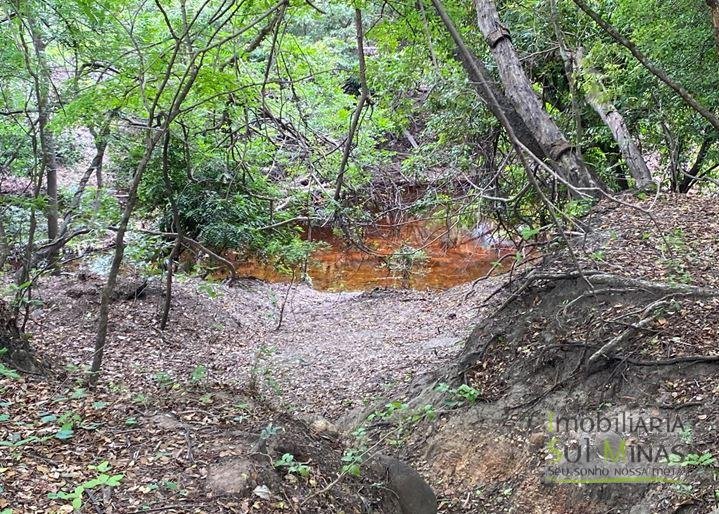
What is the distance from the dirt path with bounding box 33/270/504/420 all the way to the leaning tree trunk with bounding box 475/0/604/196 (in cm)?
236

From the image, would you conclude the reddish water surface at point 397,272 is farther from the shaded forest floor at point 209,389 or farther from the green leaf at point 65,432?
the green leaf at point 65,432

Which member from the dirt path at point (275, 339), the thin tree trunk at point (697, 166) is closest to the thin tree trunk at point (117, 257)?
the dirt path at point (275, 339)

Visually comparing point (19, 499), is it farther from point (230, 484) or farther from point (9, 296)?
point (9, 296)

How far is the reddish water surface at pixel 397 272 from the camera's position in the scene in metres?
13.7

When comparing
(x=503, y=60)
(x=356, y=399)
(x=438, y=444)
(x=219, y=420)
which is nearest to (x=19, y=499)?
(x=219, y=420)

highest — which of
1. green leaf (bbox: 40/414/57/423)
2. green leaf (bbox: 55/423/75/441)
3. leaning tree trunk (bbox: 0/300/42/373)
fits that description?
leaning tree trunk (bbox: 0/300/42/373)

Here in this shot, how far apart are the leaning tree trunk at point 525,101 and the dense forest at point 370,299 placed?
0.10 feet

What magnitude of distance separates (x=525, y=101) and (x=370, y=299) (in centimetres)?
530

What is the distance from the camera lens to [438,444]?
4.51 meters

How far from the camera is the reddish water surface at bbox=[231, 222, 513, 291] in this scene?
44.9 feet

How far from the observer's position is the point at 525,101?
6.34m

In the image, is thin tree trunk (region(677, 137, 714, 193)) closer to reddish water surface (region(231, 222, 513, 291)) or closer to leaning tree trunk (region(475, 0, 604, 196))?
leaning tree trunk (region(475, 0, 604, 196))

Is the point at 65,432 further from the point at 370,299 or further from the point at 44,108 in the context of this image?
the point at 370,299

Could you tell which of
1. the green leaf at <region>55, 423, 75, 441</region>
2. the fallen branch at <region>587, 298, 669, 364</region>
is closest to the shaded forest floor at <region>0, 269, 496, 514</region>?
the green leaf at <region>55, 423, 75, 441</region>
